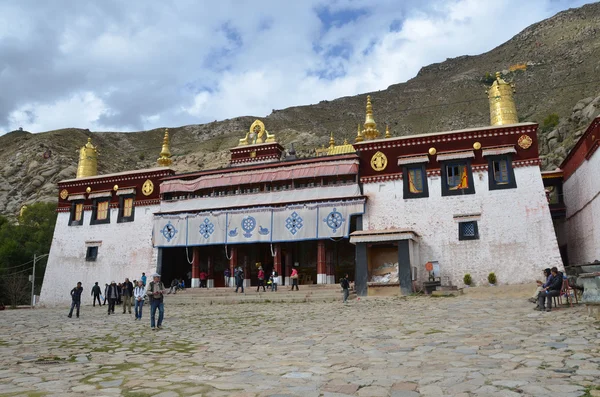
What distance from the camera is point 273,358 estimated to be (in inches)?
306

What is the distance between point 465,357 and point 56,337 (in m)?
8.93

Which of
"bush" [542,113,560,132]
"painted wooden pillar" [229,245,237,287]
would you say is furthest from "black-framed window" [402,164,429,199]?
"bush" [542,113,560,132]

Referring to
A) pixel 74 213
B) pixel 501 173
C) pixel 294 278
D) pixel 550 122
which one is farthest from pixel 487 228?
pixel 550 122

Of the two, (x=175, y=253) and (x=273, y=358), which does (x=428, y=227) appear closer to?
(x=175, y=253)

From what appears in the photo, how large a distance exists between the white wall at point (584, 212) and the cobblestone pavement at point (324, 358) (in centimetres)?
1164

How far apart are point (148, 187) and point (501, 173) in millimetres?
20703

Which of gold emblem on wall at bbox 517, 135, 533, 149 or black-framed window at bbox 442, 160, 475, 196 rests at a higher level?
gold emblem on wall at bbox 517, 135, 533, 149

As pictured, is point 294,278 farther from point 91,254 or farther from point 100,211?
point 100,211

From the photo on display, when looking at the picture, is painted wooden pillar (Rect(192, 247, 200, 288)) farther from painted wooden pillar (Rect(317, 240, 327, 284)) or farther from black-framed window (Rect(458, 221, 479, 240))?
black-framed window (Rect(458, 221, 479, 240))

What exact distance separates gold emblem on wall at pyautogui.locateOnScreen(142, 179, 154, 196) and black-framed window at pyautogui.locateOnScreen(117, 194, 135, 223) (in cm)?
98

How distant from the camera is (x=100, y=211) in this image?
106 feet

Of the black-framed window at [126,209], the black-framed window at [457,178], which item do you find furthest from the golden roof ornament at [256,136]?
the black-framed window at [457,178]

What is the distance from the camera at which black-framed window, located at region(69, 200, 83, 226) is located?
32.6 meters

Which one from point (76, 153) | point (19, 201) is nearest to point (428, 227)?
point (19, 201)
